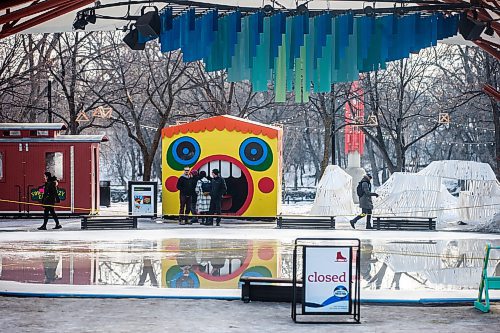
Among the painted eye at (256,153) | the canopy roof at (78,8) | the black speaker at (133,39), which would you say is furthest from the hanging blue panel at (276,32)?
the painted eye at (256,153)

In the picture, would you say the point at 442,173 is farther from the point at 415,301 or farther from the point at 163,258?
the point at 415,301

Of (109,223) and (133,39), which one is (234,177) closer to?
(109,223)

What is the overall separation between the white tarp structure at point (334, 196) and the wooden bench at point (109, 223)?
7045mm

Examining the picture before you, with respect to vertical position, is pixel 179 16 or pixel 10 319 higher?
pixel 179 16

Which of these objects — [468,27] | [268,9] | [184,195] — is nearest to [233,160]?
[184,195]

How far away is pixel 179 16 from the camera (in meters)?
14.7

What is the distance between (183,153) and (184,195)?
5.97ft

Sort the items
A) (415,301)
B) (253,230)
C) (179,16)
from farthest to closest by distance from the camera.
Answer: (253,230), (179,16), (415,301)

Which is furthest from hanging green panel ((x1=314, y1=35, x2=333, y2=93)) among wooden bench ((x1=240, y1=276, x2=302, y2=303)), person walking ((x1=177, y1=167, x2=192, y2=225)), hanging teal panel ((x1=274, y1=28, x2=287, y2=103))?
person walking ((x1=177, y1=167, x2=192, y2=225))

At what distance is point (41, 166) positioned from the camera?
95.2ft

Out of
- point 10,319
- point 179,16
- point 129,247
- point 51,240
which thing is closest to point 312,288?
point 10,319

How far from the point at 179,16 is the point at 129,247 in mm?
7388

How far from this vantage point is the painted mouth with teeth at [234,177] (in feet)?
92.6

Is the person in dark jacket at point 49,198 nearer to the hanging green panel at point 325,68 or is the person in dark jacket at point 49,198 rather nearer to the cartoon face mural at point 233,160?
the cartoon face mural at point 233,160
